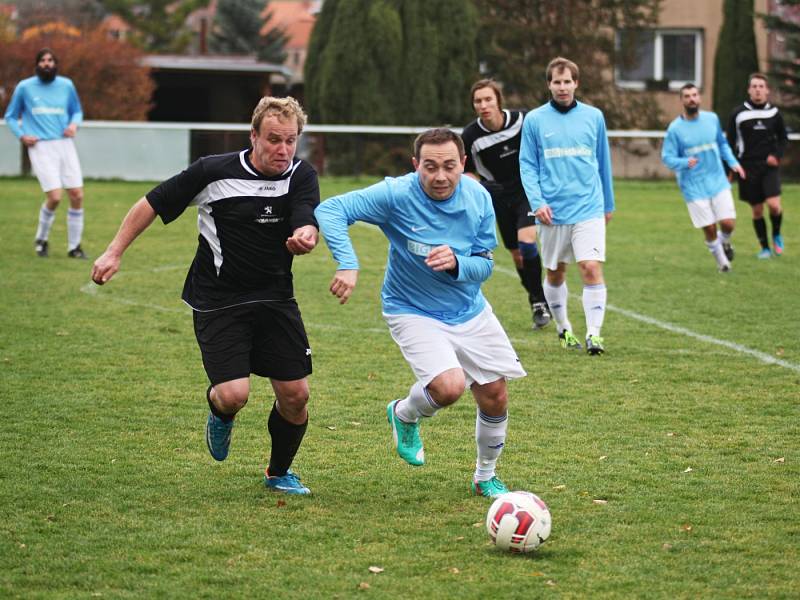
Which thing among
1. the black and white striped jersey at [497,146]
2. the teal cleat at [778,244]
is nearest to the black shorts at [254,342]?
the black and white striped jersey at [497,146]

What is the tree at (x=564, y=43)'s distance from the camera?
3409 cm

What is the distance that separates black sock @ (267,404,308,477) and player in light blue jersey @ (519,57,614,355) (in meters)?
4.13

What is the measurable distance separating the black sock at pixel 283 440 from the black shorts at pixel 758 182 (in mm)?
11277

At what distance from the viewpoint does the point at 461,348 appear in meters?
5.88

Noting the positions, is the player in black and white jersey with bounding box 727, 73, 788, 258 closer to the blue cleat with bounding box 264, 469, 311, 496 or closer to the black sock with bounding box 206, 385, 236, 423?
the blue cleat with bounding box 264, 469, 311, 496

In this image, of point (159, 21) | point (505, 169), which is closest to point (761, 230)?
point (505, 169)

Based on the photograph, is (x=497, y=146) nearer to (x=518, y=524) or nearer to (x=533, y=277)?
(x=533, y=277)

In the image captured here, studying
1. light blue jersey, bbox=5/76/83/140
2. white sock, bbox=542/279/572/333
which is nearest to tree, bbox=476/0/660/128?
light blue jersey, bbox=5/76/83/140

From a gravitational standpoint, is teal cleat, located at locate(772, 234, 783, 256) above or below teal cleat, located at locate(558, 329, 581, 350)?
below

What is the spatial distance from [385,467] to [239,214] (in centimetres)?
160

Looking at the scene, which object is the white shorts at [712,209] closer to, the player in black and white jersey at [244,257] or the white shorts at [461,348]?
the white shorts at [461,348]

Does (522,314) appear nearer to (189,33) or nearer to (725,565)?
(725,565)

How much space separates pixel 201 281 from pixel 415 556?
177 centimetres

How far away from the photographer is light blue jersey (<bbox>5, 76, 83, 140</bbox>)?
586 inches
